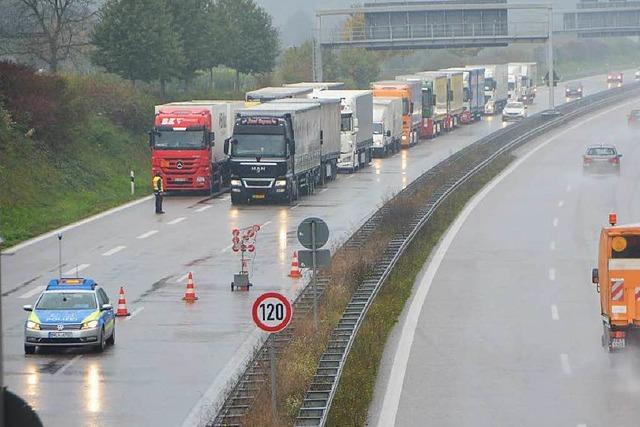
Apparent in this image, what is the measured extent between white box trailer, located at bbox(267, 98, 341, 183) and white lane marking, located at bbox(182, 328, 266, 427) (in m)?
32.2

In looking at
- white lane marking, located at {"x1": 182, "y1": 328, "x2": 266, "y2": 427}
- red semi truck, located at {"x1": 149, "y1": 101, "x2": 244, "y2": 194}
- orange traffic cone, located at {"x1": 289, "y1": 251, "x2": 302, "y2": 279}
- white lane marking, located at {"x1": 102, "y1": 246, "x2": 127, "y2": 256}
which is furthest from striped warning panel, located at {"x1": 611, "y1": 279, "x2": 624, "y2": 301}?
red semi truck, located at {"x1": 149, "y1": 101, "x2": 244, "y2": 194}

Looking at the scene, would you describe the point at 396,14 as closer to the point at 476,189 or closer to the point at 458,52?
the point at 476,189

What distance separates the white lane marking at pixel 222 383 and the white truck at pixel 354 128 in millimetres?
38654

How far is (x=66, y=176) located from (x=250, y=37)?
44.8 meters

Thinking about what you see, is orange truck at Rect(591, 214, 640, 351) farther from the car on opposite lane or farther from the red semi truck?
the car on opposite lane

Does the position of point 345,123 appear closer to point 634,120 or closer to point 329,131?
point 329,131

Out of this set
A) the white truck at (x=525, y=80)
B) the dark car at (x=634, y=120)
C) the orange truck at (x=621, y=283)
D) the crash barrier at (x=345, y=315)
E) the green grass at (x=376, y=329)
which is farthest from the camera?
the white truck at (x=525, y=80)

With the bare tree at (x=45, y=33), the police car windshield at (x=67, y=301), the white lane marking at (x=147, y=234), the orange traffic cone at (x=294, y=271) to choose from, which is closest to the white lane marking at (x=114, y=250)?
the white lane marking at (x=147, y=234)

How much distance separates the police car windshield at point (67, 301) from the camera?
85.6ft

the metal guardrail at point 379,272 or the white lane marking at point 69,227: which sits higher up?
the metal guardrail at point 379,272

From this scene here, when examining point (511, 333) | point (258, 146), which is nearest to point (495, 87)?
point (258, 146)

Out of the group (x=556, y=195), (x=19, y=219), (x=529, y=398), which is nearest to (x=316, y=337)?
(x=529, y=398)

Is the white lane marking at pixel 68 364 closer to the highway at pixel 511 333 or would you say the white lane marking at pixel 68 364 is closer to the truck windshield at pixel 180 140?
the highway at pixel 511 333

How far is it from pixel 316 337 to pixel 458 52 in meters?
154
